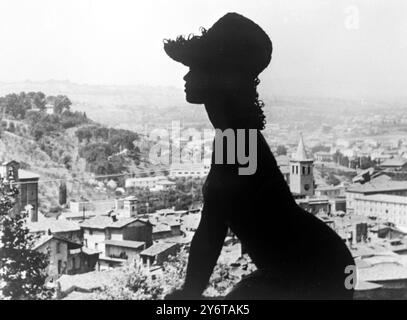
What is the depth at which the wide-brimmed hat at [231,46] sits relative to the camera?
2.79 meters

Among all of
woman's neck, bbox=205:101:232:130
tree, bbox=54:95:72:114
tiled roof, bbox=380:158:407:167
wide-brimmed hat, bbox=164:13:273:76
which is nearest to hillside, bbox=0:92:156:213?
tree, bbox=54:95:72:114

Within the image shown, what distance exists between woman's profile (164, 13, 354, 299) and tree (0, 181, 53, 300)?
3.43 feet

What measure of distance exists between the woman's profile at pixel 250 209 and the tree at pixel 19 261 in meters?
1.04

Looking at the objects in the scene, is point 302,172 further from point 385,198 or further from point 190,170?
point 190,170

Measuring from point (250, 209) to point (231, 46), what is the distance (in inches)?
30.7

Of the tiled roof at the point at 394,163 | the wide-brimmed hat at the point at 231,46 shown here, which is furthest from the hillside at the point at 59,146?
the tiled roof at the point at 394,163

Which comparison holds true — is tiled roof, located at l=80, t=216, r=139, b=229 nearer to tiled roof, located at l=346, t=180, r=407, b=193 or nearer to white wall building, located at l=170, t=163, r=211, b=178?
white wall building, located at l=170, t=163, r=211, b=178

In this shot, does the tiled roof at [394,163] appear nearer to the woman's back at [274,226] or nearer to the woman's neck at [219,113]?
the woman's back at [274,226]

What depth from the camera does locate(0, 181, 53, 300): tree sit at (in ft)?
11.3

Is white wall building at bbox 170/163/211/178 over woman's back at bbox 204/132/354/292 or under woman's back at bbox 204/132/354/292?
over

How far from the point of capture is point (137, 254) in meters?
3.43

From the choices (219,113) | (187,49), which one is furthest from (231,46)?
(219,113)
